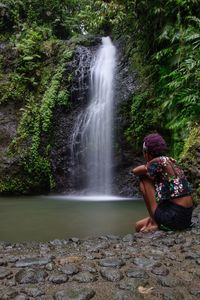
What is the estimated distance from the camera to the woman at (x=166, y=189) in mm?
3984

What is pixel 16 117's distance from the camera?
11.2 meters

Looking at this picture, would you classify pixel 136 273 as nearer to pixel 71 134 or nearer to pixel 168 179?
pixel 168 179

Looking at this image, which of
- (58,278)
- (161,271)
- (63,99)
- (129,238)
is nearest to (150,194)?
(129,238)

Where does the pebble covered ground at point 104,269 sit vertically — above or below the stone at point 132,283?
above

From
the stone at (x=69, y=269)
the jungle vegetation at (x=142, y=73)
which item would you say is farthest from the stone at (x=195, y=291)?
the jungle vegetation at (x=142, y=73)

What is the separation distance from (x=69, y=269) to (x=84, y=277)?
184 mm

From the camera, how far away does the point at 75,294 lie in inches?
98.5

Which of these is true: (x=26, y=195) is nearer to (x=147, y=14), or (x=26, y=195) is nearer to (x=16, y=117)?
(x=16, y=117)

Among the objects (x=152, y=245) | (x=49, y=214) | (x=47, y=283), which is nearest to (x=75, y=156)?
(x=49, y=214)

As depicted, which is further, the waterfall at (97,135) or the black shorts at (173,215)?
the waterfall at (97,135)

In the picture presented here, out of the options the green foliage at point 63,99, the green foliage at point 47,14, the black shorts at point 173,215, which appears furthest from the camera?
the green foliage at point 47,14

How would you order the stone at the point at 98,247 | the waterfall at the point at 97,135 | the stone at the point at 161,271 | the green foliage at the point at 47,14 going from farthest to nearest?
the green foliage at the point at 47,14, the waterfall at the point at 97,135, the stone at the point at 98,247, the stone at the point at 161,271

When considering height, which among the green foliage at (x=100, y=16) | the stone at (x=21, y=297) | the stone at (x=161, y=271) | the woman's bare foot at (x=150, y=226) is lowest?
the stone at (x=21, y=297)

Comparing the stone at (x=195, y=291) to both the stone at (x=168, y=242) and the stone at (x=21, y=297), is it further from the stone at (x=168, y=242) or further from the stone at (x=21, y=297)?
the stone at (x=21, y=297)
